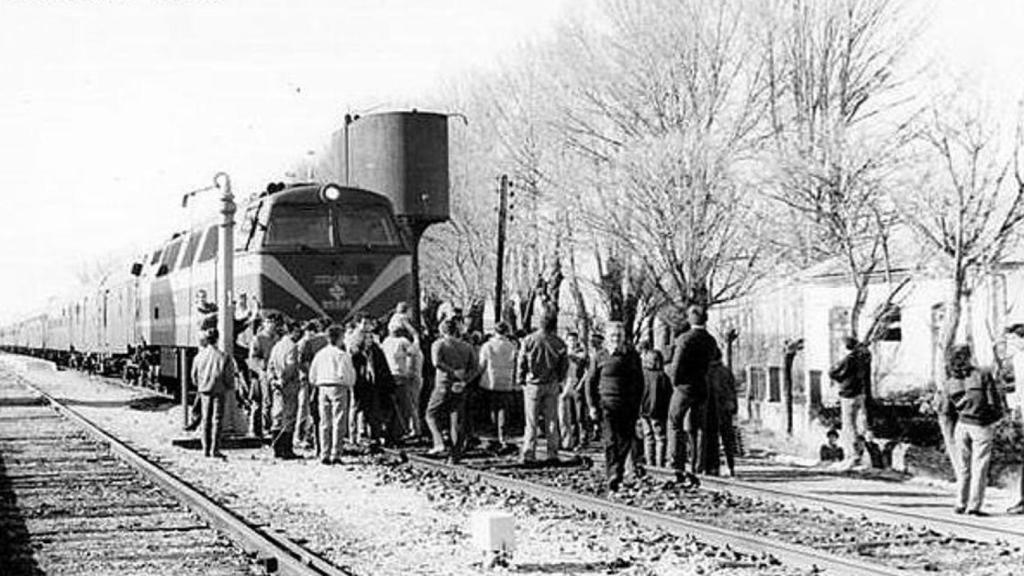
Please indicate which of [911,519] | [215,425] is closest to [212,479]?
[215,425]

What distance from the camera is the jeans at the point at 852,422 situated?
56.3 ft

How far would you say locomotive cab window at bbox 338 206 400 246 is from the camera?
22609 mm

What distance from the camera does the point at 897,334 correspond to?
36.7 meters

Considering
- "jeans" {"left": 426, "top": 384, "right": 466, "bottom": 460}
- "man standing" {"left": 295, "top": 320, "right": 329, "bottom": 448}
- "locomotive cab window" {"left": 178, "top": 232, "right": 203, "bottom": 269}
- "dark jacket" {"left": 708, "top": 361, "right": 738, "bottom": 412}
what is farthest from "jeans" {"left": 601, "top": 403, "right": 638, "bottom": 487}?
"locomotive cab window" {"left": 178, "top": 232, "right": 203, "bottom": 269}

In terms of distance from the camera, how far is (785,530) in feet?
38.9

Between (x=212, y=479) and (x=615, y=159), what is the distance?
1869 cm

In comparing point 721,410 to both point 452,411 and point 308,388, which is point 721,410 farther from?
point 308,388

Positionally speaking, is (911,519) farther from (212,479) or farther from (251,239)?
(251,239)

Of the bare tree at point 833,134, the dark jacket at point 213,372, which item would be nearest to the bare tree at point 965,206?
the bare tree at point 833,134

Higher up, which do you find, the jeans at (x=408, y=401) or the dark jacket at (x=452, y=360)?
the dark jacket at (x=452, y=360)

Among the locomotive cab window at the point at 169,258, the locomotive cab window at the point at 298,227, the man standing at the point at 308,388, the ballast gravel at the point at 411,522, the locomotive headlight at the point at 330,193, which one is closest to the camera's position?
the ballast gravel at the point at 411,522

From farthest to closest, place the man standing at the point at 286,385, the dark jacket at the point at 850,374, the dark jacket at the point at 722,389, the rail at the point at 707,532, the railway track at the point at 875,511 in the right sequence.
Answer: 1. the man standing at the point at 286,385
2. the dark jacket at the point at 850,374
3. the dark jacket at the point at 722,389
4. the railway track at the point at 875,511
5. the rail at the point at 707,532

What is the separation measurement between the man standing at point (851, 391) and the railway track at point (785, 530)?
3.44 meters

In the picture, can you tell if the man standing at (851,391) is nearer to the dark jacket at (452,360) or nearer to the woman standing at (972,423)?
the woman standing at (972,423)
